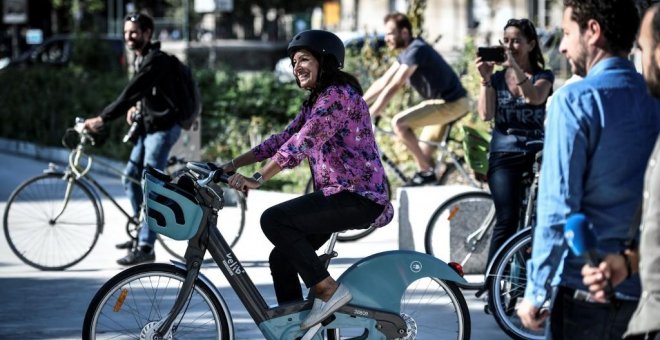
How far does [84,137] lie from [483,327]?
3405mm

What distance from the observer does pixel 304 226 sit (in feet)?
18.4

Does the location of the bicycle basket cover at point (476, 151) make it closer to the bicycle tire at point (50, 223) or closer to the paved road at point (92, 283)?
the paved road at point (92, 283)

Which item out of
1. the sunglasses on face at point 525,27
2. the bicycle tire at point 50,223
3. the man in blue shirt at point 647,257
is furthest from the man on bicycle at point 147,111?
the man in blue shirt at point 647,257

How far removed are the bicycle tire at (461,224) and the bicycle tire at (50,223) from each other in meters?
2.40

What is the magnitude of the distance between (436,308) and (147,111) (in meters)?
3.93

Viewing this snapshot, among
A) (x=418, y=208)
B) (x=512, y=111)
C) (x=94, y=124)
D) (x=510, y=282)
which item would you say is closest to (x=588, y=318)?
(x=510, y=282)

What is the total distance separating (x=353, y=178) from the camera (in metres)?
5.66

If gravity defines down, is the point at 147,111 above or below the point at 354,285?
above

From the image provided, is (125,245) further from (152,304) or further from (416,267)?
(416,267)

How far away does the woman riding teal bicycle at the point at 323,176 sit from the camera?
220 inches

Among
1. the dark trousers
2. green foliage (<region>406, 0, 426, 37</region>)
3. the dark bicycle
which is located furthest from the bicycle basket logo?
green foliage (<region>406, 0, 426, 37</region>)

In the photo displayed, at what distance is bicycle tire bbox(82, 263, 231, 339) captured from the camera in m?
5.48

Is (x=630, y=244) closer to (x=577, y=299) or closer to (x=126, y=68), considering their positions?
(x=577, y=299)

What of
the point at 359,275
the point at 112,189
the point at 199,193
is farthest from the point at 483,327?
the point at 112,189
